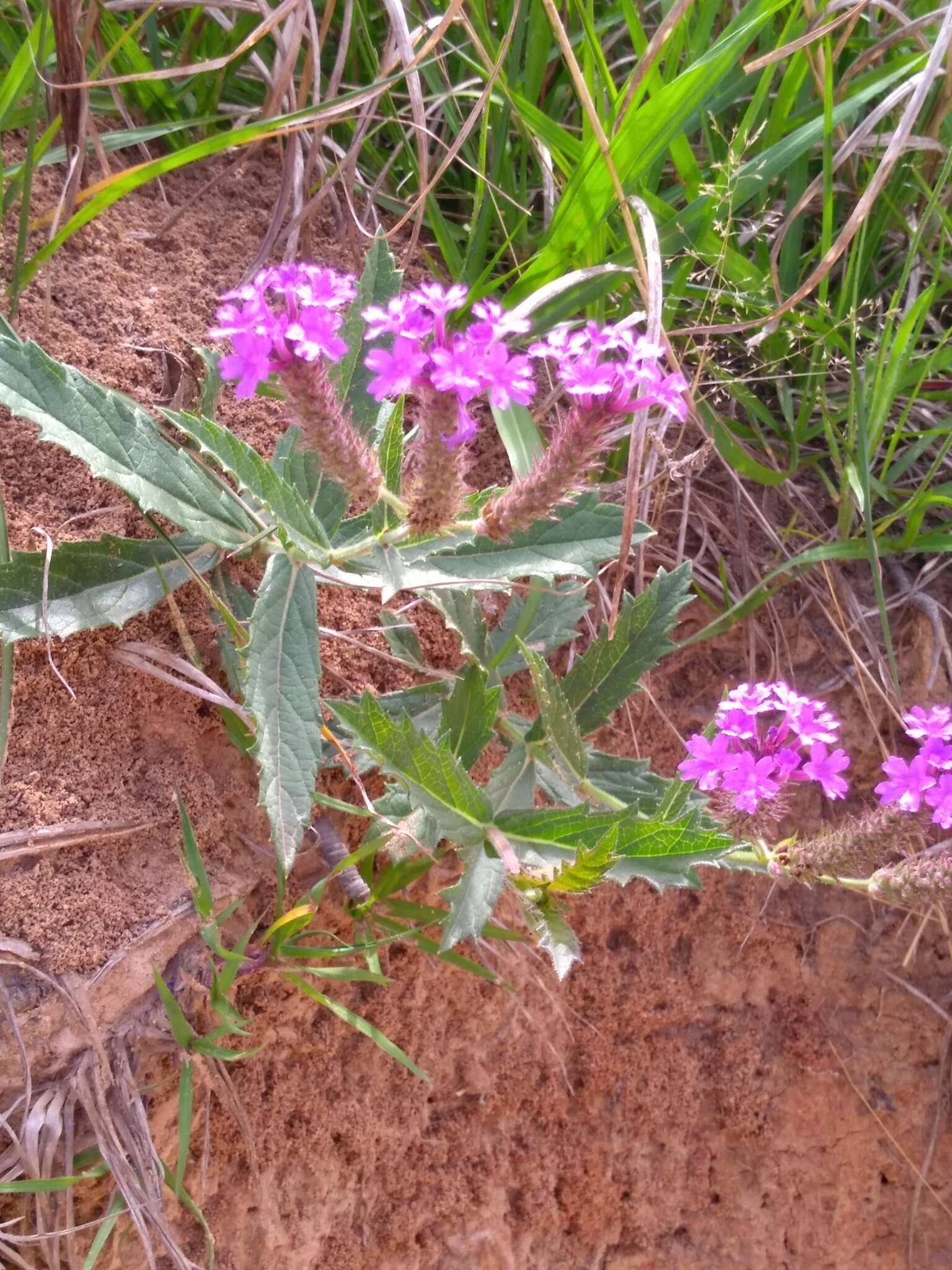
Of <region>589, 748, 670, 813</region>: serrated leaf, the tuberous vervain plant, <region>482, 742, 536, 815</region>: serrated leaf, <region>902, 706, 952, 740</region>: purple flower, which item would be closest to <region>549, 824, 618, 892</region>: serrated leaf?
the tuberous vervain plant

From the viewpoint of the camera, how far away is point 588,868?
1549 mm

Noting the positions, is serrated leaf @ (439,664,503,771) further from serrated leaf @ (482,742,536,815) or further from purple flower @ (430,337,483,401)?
purple flower @ (430,337,483,401)

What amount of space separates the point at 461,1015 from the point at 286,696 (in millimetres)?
867

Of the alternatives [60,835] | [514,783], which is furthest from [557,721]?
[60,835]

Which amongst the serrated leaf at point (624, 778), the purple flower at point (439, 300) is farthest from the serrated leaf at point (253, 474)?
the serrated leaf at point (624, 778)

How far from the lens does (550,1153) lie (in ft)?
7.29

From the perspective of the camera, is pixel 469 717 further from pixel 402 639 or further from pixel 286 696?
pixel 286 696

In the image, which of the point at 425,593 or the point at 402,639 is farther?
the point at 402,639

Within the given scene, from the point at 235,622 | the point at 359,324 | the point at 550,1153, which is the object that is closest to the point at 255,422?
the point at 359,324

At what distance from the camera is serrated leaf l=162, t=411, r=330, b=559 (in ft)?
5.08

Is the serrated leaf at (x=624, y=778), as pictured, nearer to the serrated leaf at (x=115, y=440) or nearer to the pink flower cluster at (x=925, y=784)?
the pink flower cluster at (x=925, y=784)

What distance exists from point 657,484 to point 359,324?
2.51 ft

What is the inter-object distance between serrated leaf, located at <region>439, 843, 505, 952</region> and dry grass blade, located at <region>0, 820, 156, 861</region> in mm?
538

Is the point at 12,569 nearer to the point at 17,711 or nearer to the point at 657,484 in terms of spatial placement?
the point at 17,711
